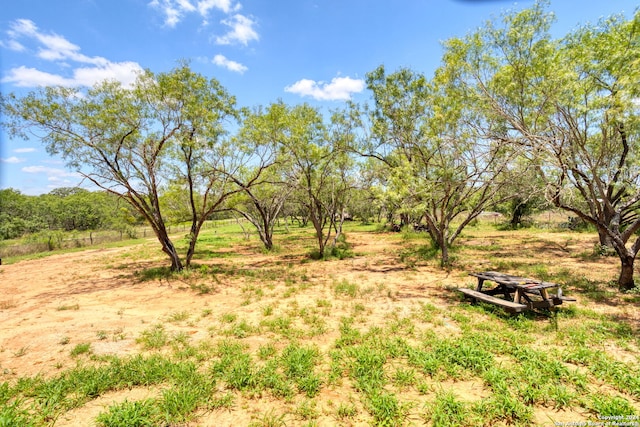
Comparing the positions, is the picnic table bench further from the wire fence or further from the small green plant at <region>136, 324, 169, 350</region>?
the wire fence

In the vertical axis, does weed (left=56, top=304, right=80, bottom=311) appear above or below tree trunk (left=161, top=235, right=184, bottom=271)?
below

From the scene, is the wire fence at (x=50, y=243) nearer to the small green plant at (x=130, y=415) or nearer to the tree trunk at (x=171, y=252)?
the tree trunk at (x=171, y=252)

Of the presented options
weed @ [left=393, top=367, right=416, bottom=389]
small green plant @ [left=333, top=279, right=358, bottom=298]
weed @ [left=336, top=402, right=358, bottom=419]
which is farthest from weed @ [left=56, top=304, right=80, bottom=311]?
weed @ [left=393, top=367, right=416, bottom=389]

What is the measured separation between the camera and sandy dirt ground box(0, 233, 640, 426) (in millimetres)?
4695

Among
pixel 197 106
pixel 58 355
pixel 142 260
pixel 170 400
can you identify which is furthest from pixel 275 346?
pixel 142 260

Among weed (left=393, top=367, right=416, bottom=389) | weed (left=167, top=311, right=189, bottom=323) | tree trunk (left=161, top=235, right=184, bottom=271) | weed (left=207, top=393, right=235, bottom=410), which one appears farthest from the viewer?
tree trunk (left=161, top=235, right=184, bottom=271)

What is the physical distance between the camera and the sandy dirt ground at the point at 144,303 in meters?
4.70

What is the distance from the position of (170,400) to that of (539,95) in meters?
11.9

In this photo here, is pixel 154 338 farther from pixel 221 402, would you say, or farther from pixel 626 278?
pixel 626 278

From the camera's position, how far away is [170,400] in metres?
3.62

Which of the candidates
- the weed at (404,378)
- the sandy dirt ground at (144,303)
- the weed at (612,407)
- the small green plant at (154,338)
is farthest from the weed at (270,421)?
the weed at (612,407)

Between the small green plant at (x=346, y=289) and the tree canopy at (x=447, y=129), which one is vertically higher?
the tree canopy at (x=447, y=129)

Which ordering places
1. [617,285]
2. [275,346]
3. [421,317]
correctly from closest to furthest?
1. [275,346]
2. [421,317]
3. [617,285]

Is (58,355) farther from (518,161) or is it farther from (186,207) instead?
(186,207)
